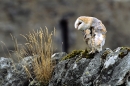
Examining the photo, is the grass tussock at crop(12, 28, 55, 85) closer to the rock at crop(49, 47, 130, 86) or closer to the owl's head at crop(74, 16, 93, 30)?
the rock at crop(49, 47, 130, 86)

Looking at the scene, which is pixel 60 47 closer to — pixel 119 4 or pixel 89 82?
pixel 119 4

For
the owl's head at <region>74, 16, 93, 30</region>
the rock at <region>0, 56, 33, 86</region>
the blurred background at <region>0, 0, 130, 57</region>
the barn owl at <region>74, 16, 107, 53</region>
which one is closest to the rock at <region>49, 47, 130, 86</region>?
the barn owl at <region>74, 16, 107, 53</region>

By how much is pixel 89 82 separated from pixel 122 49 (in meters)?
0.67

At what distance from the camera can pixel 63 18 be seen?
21453 mm

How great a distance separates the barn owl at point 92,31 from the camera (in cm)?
570

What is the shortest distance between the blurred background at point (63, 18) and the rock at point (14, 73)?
12810mm

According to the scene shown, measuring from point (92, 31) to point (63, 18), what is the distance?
15710mm

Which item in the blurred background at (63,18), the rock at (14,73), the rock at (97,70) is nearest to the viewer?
the rock at (97,70)

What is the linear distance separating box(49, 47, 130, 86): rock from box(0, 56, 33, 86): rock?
0.63 metres

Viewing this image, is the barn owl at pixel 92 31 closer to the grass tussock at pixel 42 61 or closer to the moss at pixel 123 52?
the moss at pixel 123 52

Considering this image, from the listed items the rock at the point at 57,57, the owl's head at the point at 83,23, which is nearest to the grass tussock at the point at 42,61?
the rock at the point at 57,57

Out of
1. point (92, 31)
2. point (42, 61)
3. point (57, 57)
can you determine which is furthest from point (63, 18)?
point (92, 31)

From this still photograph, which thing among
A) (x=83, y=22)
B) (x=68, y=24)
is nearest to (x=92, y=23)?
(x=83, y=22)

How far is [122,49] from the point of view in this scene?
5.51m
